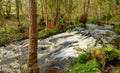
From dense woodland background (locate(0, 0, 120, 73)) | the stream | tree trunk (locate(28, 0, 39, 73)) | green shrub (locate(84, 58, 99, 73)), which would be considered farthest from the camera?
dense woodland background (locate(0, 0, 120, 73))

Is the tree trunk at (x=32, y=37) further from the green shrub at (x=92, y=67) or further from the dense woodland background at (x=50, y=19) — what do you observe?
the dense woodland background at (x=50, y=19)

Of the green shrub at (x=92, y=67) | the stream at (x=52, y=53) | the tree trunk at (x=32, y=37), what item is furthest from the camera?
the stream at (x=52, y=53)

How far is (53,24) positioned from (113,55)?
1588 cm

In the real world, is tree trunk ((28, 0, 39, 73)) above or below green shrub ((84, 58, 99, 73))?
above

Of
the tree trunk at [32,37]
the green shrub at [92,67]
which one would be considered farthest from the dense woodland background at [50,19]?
the green shrub at [92,67]

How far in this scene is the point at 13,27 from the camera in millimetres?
27797

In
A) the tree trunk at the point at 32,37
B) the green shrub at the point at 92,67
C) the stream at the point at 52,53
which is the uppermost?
the tree trunk at the point at 32,37

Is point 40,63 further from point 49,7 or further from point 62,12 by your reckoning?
point 62,12

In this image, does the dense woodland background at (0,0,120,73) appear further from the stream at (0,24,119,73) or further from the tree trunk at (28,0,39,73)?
the tree trunk at (28,0,39,73)

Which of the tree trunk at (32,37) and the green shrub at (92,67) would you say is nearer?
the green shrub at (92,67)

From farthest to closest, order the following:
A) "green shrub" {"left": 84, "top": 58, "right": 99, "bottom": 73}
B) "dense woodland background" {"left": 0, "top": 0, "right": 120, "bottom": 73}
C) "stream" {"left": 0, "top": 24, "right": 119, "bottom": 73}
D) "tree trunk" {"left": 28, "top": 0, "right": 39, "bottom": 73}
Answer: "dense woodland background" {"left": 0, "top": 0, "right": 120, "bottom": 73}, "stream" {"left": 0, "top": 24, "right": 119, "bottom": 73}, "tree trunk" {"left": 28, "top": 0, "right": 39, "bottom": 73}, "green shrub" {"left": 84, "top": 58, "right": 99, "bottom": 73}

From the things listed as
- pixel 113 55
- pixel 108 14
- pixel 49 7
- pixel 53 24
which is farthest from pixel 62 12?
pixel 113 55

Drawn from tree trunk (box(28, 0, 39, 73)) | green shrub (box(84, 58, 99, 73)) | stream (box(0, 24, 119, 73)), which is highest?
tree trunk (box(28, 0, 39, 73))

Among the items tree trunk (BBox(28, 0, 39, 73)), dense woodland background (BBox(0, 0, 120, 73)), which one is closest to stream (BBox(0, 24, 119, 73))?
tree trunk (BBox(28, 0, 39, 73))
